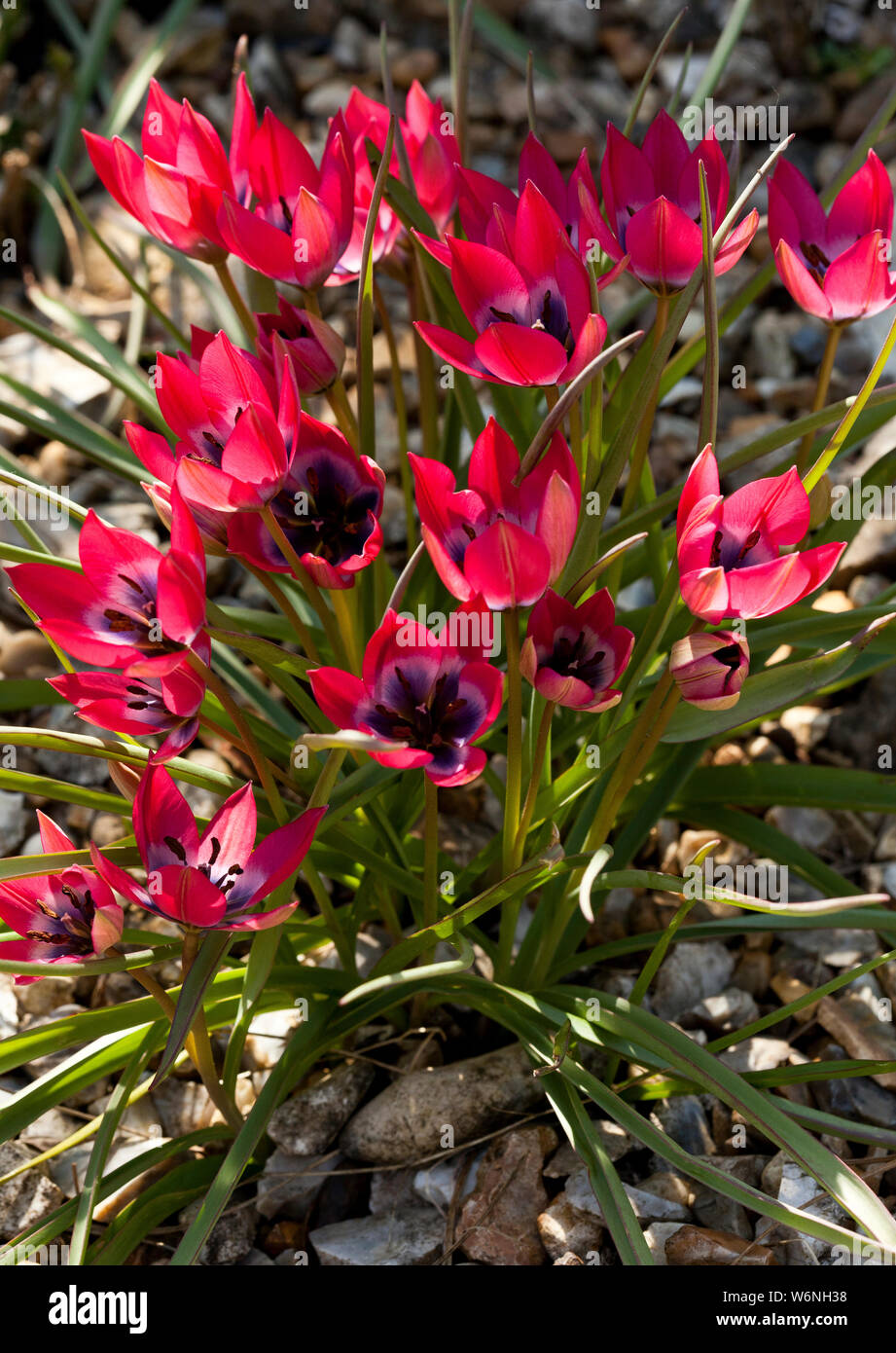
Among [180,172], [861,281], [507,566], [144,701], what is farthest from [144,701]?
[861,281]

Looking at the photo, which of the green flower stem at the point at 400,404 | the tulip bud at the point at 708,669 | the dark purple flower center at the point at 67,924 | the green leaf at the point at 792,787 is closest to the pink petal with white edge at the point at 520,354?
the tulip bud at the point at 708,669

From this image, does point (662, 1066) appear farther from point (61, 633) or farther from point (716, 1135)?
point (61, 633)

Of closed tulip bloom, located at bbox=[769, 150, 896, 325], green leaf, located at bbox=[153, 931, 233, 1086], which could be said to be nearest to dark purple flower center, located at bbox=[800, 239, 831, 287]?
closed tulip bloom, located at bbox=[769, 150, 896, 325]

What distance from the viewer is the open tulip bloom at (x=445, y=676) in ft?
3.14

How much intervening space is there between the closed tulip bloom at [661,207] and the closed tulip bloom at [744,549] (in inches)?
9.6

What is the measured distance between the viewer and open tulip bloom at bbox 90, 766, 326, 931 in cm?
92

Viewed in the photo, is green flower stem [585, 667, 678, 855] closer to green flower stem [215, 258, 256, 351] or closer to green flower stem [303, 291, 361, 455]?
green flower stem [303, 291, 361, 455]

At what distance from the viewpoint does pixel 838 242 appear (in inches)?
50.3

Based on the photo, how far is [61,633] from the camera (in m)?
0.91

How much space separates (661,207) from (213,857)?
713 millimetres

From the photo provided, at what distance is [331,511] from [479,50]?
229 cm

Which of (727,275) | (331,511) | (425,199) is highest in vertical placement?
(727,275)

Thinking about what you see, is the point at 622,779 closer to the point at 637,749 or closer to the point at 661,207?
the point at 637,749
